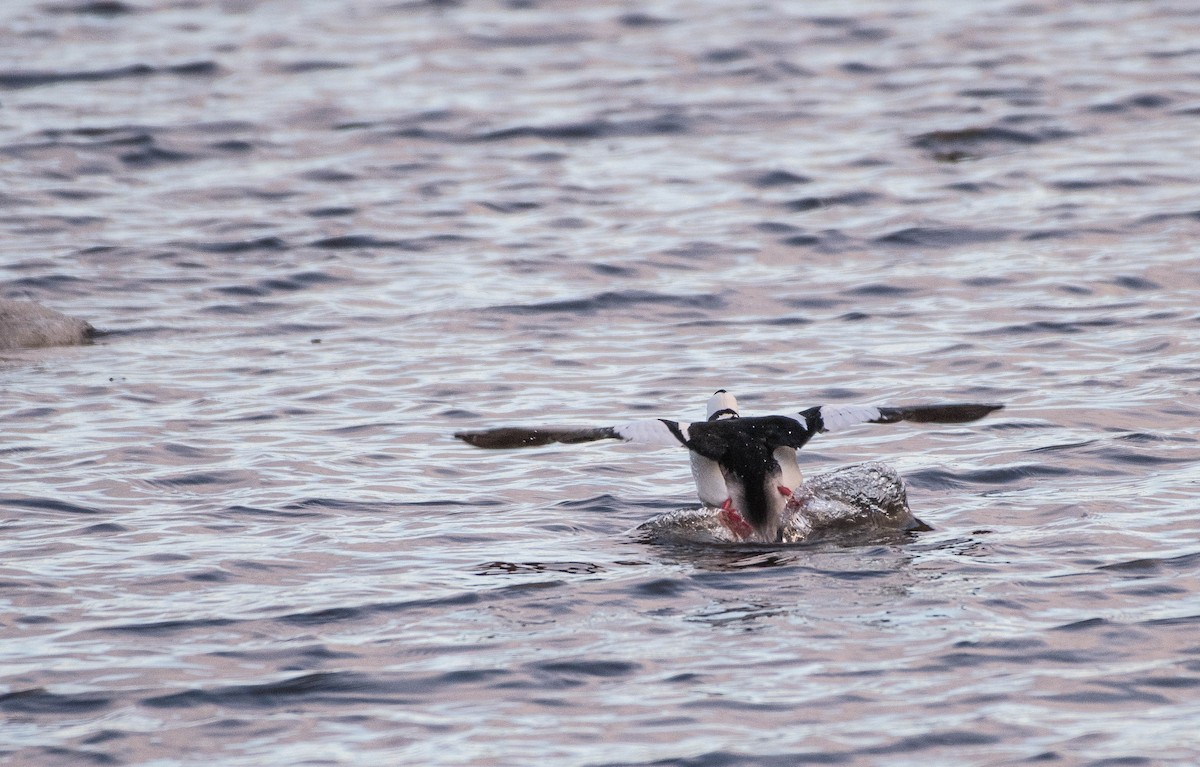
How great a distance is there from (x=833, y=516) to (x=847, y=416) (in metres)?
0.78

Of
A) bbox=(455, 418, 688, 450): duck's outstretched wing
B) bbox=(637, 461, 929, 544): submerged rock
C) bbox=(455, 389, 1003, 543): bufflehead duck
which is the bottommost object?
bbox=(637, 461, 929, 544): submerged rock

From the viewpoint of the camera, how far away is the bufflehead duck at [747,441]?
11562mm

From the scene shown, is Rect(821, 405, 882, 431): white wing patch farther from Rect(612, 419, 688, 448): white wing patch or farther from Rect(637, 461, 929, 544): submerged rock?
Rect(612, 419, 688, 448): white wing patch

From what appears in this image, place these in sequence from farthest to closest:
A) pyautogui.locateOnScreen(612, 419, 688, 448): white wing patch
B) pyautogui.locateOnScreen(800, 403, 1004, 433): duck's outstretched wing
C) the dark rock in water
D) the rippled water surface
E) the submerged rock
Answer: the dark rock in water
pyautogui.locateOnScreen(800, 403, 1004, 433): duck's outstretched wing
pyautogui.locateOnScreen(612, 419, 688, 448): white wing patch
the submerged rock
the rippled water surface

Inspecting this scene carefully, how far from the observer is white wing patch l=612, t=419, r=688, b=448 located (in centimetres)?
1177

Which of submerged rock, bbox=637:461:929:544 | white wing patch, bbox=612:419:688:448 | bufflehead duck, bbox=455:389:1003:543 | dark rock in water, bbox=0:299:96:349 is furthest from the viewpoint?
dark rock in water, bbox=0:299:96:349

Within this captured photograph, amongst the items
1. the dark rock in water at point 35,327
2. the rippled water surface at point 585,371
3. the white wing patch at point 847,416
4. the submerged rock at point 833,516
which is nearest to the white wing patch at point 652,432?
the submerged rock at point 833,516

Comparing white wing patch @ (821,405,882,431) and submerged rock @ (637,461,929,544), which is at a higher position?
white wing patch @ (821,405,882,431)

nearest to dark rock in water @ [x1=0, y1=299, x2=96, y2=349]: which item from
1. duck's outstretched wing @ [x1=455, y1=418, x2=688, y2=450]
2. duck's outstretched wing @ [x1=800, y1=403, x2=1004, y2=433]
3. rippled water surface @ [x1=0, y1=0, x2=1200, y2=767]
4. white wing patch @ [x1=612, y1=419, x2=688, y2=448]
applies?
rippled water surface @ [x1=0, y1=0, x2=1200, y2=767]

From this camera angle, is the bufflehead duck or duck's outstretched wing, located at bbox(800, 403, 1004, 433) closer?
the bufflehead duck

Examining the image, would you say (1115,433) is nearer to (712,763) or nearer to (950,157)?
(712,763)

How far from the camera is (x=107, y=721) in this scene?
28.7 feet

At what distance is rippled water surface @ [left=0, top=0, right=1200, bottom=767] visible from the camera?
351 inches

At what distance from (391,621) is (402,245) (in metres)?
11.1
